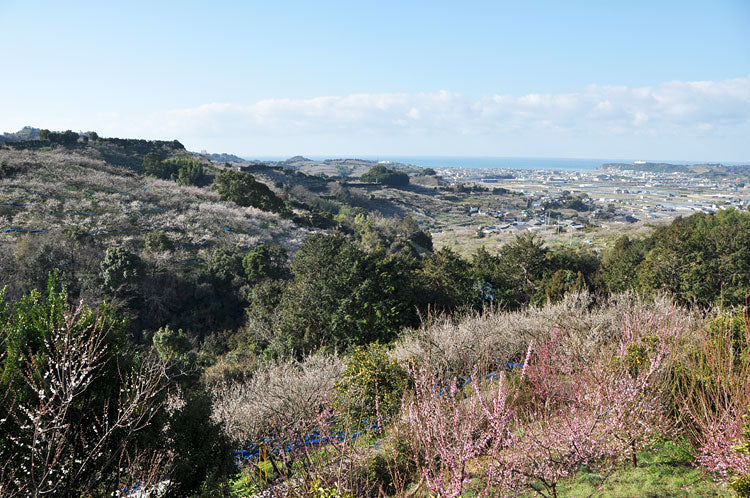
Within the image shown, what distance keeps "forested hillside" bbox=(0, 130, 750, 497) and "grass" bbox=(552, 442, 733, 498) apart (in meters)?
0.07

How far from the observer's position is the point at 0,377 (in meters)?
5.24

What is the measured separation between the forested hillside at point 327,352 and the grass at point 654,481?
7 cm

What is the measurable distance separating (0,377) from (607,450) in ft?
25.8

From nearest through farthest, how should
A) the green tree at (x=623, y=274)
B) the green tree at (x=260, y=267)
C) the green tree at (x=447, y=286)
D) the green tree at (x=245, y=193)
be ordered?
the green tree at (x=447, y=286) < the green tree at (x=623, y=274) < the green tree at (x=260, y=267) < the green tree at (x=245, y=193)

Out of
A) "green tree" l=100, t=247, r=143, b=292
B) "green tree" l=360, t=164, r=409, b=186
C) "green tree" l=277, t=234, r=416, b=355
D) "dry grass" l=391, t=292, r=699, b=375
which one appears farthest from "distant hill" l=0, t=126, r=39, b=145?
"dry grass" l=391, t=292, r=699, b=375

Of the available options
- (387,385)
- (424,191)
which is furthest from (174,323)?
(424,191)

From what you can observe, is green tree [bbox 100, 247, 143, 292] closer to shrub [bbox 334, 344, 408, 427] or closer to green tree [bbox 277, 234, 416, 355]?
green tree [bbox 277, 234, 416, 355]

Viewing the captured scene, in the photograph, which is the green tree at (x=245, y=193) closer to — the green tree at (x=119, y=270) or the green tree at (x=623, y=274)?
the green tree at (x=119, y=270)

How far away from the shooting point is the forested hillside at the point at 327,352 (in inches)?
192

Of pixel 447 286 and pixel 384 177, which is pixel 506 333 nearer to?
pixel 447 286

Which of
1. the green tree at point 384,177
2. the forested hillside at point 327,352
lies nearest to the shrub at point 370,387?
the forested hillside at point 327,352

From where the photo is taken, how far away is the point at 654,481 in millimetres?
5555

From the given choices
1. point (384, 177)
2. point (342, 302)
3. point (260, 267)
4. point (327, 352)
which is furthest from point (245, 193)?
point (384, 177)

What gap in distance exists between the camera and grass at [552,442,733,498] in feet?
17.3
